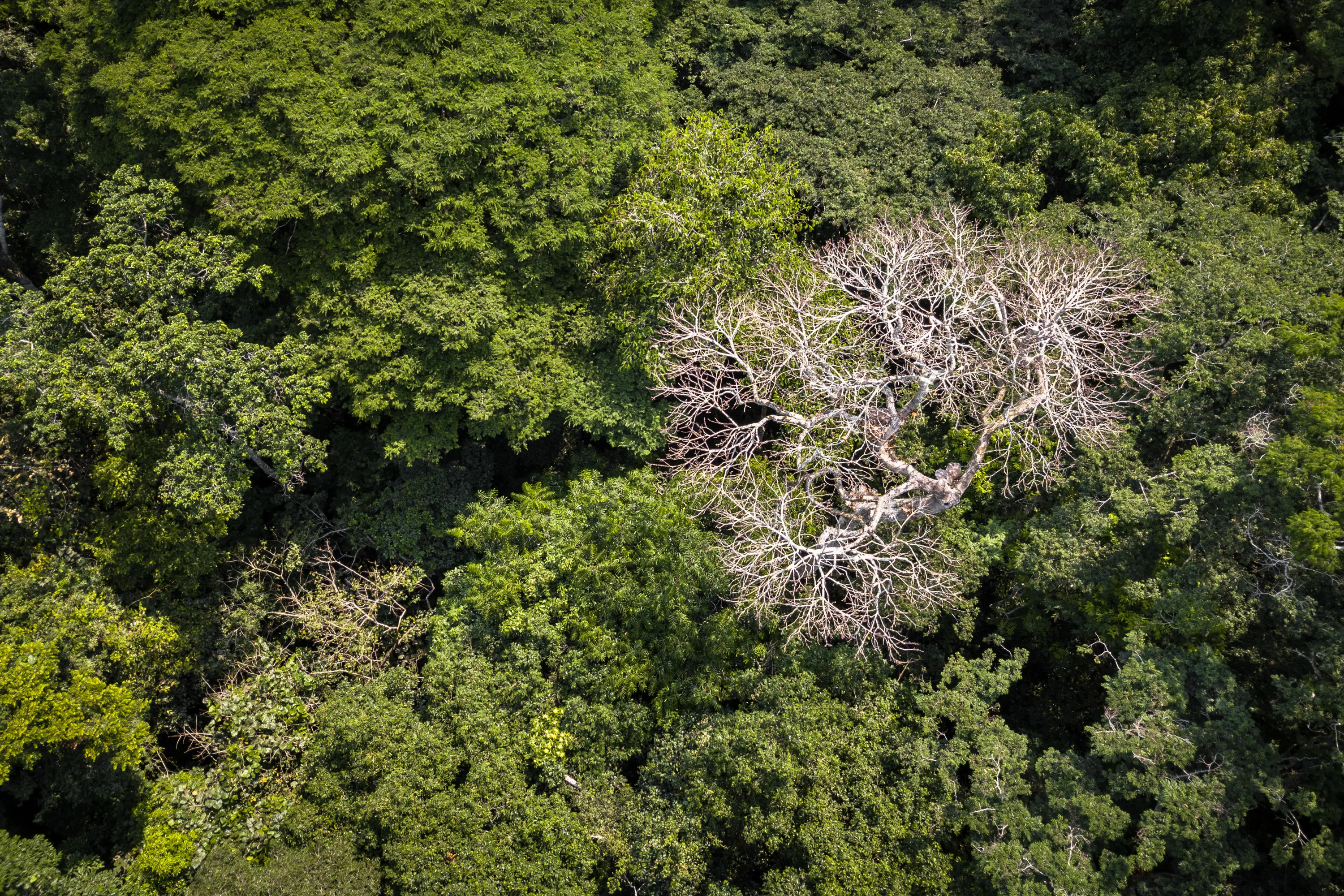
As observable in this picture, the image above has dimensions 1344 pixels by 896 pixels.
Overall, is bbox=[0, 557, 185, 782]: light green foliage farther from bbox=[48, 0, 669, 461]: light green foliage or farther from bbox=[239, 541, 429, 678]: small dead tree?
bbox=[48, 0, 669, 461]: light green foliage

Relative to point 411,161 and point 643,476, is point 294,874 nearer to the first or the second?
point 643,476

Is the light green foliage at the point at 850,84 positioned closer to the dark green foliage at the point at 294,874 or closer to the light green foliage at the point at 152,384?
the light green foliage at the point at 152,384

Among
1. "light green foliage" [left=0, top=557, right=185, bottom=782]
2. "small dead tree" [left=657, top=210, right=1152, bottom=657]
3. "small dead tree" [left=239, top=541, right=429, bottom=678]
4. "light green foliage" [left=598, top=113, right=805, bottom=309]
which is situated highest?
"light green foliage" [left=598, top=113, right=805, bottom=309]

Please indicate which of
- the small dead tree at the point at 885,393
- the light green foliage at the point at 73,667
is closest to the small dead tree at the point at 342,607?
the light green foliage at the point at 73,667

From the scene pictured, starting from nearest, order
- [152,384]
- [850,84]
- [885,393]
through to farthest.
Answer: [885,393] → [152,384] → [850,84]

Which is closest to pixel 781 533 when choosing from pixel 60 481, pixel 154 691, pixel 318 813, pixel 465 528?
pixel 465 528

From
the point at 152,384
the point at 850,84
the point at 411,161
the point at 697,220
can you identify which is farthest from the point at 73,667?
the point at 850,84

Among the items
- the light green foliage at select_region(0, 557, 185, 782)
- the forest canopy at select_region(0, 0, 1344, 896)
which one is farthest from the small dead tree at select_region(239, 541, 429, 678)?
the light green foliage at select_region(0, 557, 185, 782)
